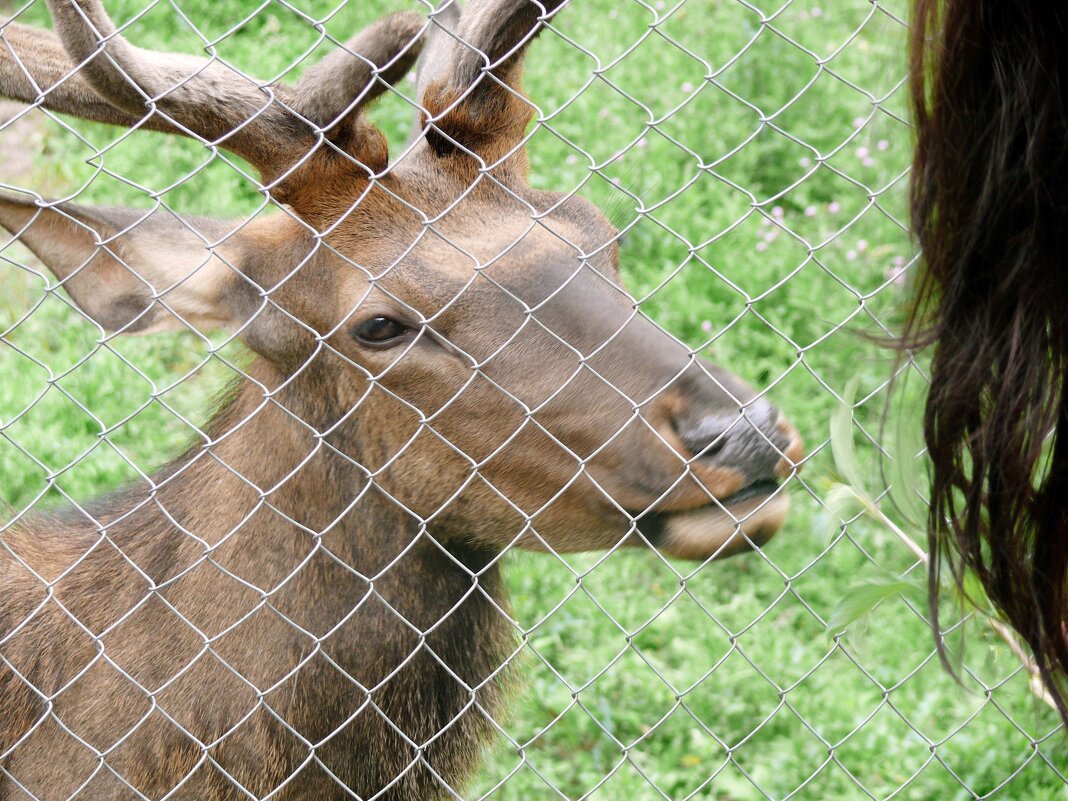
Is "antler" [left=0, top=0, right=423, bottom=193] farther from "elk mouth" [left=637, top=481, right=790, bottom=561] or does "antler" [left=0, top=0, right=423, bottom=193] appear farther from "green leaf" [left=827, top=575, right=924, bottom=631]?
"green leaf" [left=827, top=575, right=924, bottom=631]

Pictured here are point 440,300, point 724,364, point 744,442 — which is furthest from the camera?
point 724,364

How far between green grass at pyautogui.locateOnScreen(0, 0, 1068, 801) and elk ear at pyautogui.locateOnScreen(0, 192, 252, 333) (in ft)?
0.60

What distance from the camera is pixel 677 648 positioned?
512 cm

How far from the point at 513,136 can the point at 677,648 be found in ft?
7.61

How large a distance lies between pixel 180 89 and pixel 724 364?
11.7ft

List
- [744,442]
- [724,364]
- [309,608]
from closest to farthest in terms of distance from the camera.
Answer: [744,442] → [309,608] → [724,364]

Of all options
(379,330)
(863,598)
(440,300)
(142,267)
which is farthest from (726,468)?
(142,267)

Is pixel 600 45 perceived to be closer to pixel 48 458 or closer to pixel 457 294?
pixel 48 458

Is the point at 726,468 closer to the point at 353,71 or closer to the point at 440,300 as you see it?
the point at 440,300

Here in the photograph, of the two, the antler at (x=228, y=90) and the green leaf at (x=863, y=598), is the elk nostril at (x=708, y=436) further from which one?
the antler at (x=228, y=90)

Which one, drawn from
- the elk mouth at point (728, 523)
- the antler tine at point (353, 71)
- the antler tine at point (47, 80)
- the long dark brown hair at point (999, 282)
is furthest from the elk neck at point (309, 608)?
the long dark brown hair at point (999, 282)

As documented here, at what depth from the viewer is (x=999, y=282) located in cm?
202

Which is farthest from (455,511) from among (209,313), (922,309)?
(922,309)

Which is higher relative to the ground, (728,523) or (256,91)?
(256,91)
